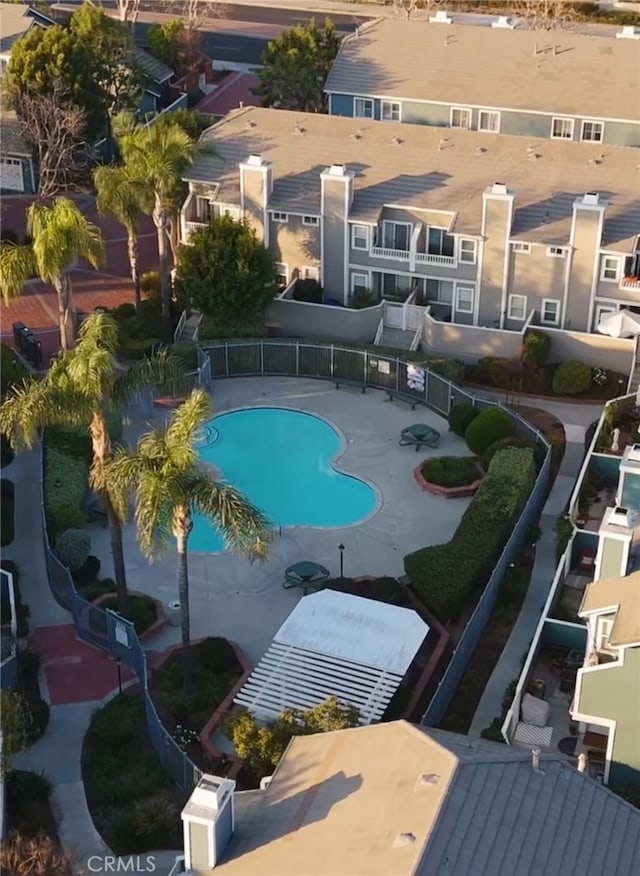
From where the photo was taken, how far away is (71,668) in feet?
106

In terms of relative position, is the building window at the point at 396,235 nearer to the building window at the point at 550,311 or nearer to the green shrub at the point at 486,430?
the building window at the point at 550,311

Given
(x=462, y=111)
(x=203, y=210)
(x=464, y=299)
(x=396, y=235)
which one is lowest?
(x=464, y=299)

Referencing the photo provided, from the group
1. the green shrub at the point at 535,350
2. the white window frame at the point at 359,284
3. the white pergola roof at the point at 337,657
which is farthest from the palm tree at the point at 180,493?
the white window frame at the point at 359,284

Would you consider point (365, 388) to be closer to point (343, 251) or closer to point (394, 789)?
point (343, 251)

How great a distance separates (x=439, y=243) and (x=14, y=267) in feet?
61.4

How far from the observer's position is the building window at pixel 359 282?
49.8 meters

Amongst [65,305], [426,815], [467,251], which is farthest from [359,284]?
[426,815]

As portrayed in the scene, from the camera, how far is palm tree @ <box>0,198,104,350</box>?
1407 inches

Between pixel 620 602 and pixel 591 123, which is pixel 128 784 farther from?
pixel 591 123

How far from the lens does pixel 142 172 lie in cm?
4678

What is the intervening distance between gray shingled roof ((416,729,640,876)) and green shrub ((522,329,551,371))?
2449 centimetres

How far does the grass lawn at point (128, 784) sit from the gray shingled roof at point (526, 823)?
7107mm

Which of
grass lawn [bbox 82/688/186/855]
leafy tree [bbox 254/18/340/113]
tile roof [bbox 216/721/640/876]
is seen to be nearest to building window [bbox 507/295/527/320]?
grass lawn [bbox 82/688/186/855]

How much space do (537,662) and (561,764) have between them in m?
9.10
